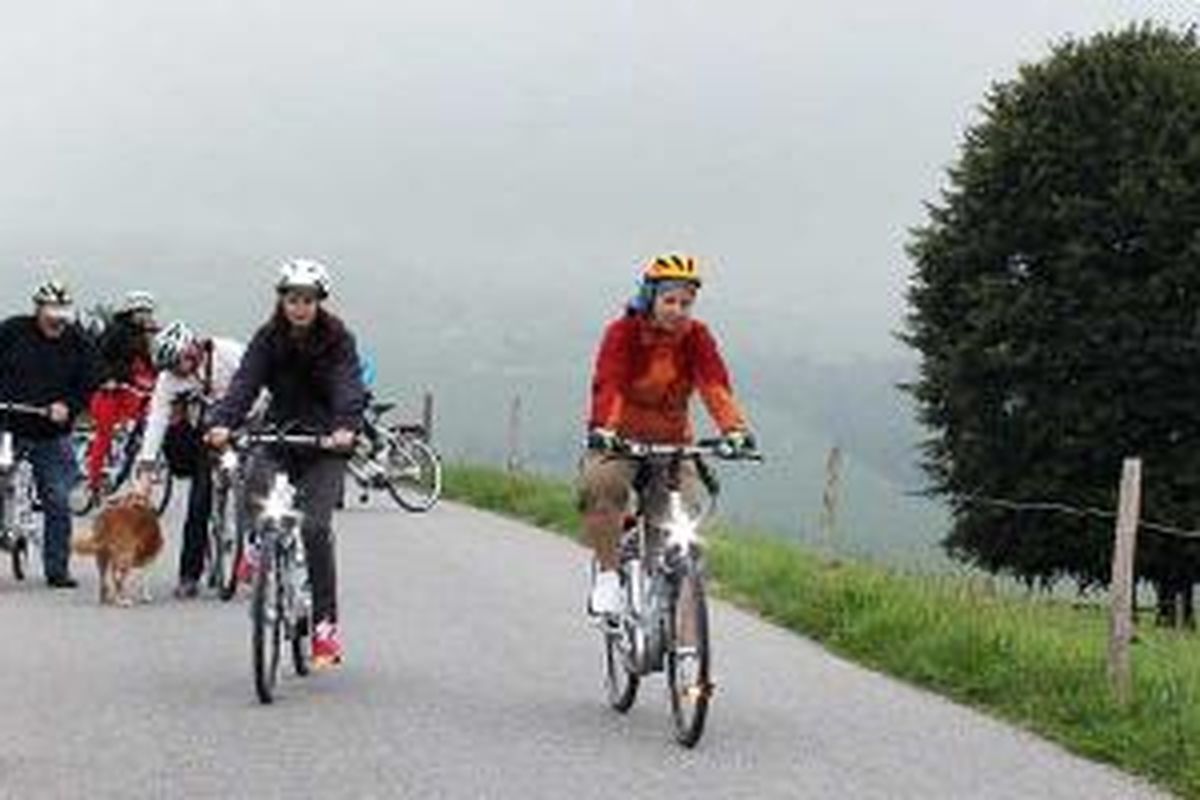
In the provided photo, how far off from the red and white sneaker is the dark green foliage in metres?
29.5

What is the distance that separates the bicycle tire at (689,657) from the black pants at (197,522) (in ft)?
20.0

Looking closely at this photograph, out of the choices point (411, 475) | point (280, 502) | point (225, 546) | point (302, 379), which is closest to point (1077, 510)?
point (411, 475)

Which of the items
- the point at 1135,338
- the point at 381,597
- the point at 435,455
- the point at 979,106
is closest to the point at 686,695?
the point at 381,597

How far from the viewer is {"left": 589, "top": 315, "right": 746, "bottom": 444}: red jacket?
11.0 meters

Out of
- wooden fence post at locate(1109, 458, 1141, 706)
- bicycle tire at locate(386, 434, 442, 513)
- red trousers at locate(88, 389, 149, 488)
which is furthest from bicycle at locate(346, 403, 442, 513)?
wooden fence post at locate(1109, 458, 1141, 706)

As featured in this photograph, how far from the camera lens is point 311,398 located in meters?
12.1

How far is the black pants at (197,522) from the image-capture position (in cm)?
1592

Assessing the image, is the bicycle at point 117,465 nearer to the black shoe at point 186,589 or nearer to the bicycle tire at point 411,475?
the bicycle tire at point 411,475

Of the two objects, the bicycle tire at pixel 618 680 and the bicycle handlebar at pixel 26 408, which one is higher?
the bicycle handlebar at pixel 26 408

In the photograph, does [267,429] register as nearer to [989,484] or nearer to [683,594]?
[683,594]

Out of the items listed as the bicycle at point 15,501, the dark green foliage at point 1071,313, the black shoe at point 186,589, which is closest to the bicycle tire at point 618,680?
the black shoe at point 186,589

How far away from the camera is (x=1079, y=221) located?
137 feet

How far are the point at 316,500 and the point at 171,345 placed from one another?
4.20 meters

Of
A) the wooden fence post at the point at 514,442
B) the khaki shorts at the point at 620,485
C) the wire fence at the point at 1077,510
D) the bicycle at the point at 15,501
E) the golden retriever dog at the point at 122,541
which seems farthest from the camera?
the wooden fence post at the point at 514,442
